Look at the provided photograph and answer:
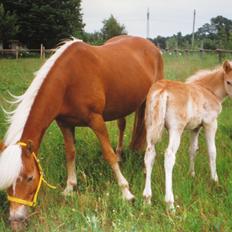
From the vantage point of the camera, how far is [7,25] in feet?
103

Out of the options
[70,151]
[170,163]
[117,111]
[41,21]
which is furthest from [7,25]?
[170,163]

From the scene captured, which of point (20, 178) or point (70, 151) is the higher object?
point (20, 178)

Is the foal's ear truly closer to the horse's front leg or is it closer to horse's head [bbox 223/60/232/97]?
horse's head [bbox 223/60/232/97]

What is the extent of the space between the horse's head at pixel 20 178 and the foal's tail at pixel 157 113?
1.31 metres

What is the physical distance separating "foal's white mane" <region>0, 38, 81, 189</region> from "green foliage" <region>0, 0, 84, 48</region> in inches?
1165

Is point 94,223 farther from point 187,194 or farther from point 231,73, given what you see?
point 231,73

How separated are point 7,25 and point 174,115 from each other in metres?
28.6

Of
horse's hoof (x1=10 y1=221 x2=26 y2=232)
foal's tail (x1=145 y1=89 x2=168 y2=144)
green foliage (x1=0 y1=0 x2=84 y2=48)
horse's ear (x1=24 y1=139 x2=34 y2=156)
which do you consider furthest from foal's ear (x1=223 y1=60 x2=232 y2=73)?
green foliage (x1=0 y1=0 x2=84 y2=48)

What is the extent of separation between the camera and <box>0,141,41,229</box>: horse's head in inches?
156

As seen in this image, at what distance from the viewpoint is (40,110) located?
15.1 ft

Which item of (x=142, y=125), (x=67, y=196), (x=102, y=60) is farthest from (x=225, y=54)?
(x=67, y=196)

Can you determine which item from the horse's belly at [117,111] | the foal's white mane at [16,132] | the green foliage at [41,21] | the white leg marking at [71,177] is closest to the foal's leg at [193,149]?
the horse's belly at [117,111]

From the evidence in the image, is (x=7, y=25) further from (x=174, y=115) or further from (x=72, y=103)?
(x=174, y=115)

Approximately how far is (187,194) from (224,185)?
0.52 meters
